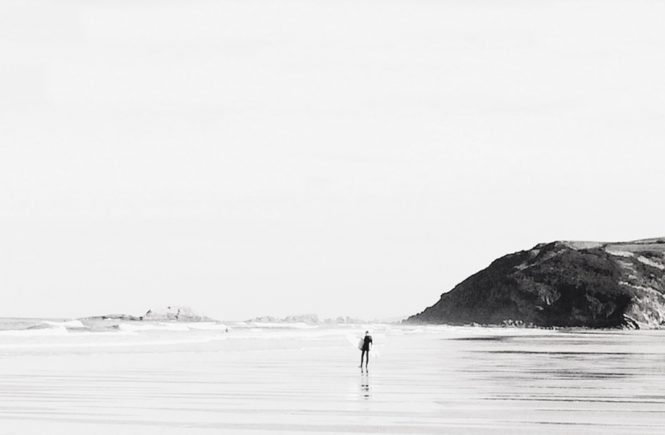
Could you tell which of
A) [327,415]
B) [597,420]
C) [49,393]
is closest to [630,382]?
[597,420]

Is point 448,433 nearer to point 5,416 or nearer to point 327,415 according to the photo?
point 327,415

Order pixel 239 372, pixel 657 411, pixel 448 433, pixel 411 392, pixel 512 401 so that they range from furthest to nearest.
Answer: pixel 239 372 < pixel 411 392 < pixel 512 401 < pixel 657 411 < pixel 448 433

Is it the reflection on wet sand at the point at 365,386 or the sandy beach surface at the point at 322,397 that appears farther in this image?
the reflection on wet sand at the point at 365,386

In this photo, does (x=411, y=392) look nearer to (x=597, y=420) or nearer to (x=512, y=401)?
(x=512, y=401)

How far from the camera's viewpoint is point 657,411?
2512 cm

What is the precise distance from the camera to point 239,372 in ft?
131

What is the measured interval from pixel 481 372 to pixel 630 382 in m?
7.10

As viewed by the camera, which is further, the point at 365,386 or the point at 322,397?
the point at 365,386

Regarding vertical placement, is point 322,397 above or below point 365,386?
below

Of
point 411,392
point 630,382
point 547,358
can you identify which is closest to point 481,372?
point 630,382

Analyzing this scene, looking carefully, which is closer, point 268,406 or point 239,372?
point 268,406

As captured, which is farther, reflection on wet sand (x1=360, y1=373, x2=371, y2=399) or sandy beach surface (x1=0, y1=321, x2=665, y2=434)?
reflection on wet sand (x1=360, y1=373, x2=371, y2=399)

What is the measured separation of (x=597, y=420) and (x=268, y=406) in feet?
24.4

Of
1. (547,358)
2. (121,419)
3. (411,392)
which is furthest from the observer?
(547,358)
